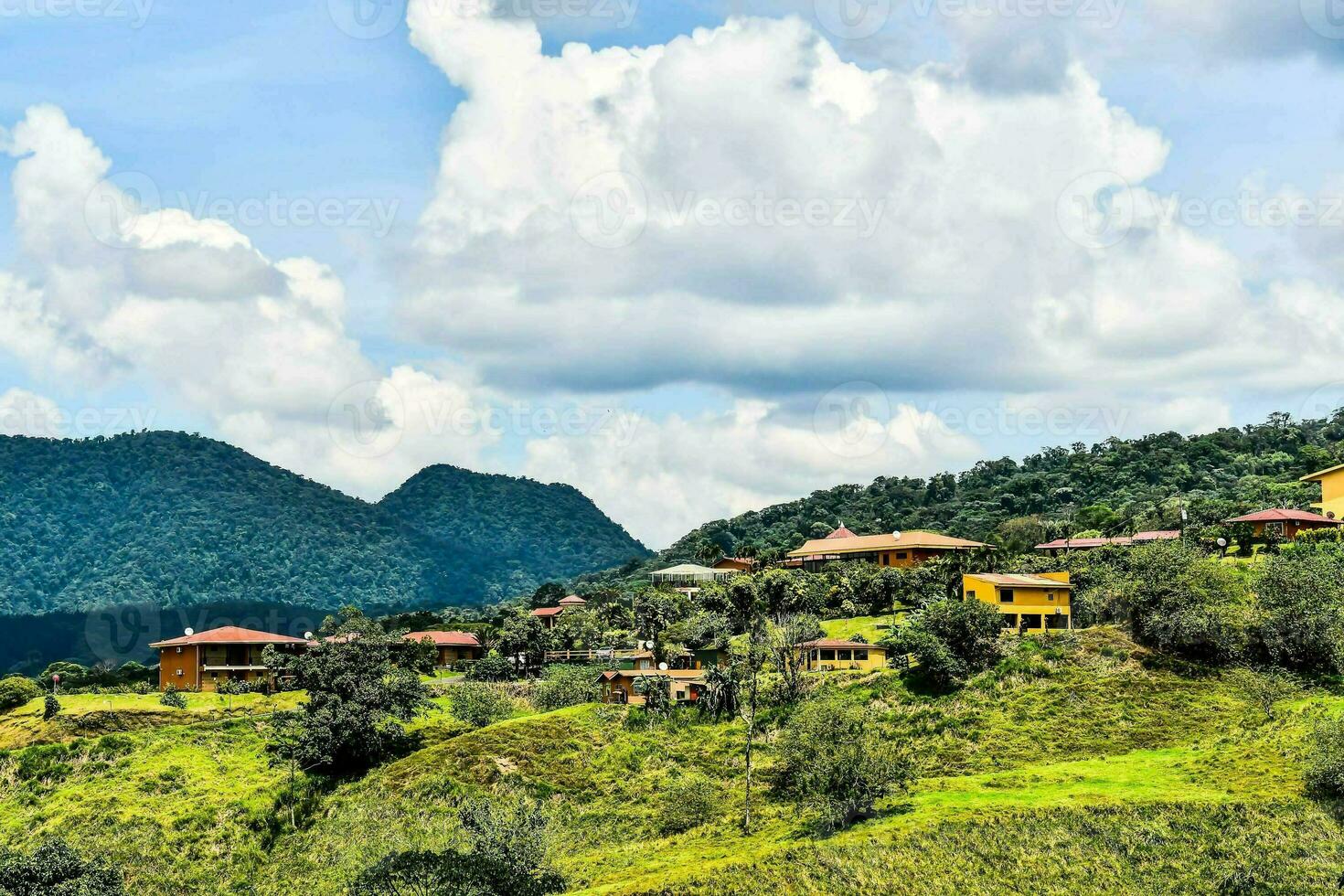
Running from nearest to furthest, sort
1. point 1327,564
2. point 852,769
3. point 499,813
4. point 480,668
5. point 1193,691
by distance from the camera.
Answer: point 852,769 < point 499,813 < point 1193,691 < point 1327,564 < point 480,668

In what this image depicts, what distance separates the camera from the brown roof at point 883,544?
428 feet

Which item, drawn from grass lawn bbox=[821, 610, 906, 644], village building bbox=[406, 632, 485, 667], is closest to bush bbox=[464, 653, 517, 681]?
village building bbox=[406, 632, 485, 667]

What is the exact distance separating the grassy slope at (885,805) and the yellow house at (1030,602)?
6555 mm

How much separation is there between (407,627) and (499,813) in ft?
237

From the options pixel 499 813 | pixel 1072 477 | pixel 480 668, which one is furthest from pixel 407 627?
pixel 1072 477

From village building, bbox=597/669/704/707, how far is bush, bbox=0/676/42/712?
1696 inches

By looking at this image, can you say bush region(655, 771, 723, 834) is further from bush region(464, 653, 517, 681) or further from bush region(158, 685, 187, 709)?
bush region(158, 685, 187, 709)

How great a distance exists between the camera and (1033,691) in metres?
83.9

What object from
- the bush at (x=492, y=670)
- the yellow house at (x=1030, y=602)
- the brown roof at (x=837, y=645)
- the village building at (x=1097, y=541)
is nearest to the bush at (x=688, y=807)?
the brown roof at (x=837, y=645)

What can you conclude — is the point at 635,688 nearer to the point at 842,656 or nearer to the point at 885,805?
the point at 842,656

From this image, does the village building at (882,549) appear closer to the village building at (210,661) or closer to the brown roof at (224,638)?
the brown roof at (224,638)

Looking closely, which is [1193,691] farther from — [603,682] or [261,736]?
[261,736]

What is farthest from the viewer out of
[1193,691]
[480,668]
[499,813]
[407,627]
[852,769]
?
[407,627]

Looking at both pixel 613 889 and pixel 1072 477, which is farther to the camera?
pixel 1072 477
